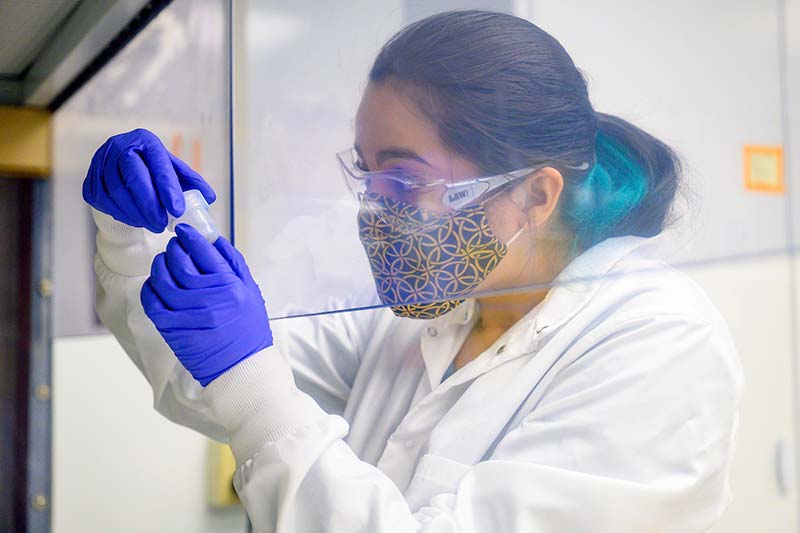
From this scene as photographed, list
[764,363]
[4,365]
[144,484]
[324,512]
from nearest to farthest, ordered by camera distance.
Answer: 1. [324,512]
2. [4,365]
3. [144,484]
4. [764,363]

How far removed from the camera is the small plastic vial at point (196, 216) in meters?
0.90

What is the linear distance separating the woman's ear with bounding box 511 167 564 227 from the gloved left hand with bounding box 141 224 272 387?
0.92 ft

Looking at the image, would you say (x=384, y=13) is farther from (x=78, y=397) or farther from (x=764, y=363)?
(x=764, y=363)

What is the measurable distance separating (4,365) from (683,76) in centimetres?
120

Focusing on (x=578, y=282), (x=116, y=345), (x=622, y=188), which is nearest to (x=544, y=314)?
(x=578, y=282)

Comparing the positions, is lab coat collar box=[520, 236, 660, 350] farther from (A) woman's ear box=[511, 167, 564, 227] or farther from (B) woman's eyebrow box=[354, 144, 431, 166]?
(B) woman's eyebrow box=[354, 144, 431, 166]

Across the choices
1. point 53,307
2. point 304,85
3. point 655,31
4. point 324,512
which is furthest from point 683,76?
point 53,307

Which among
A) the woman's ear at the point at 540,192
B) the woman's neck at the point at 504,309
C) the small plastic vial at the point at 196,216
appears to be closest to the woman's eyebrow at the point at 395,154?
the woman's ear at the point at 540,192

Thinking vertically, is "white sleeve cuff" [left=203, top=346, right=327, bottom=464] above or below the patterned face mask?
below

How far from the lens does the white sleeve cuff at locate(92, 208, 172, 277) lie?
107 centimetres

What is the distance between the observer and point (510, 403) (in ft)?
3.32

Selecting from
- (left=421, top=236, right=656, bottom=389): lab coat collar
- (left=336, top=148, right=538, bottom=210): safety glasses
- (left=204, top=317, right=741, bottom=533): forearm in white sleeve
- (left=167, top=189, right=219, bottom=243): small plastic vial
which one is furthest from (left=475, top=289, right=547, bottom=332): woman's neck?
(left=167, top=189, right=219, bottom=243): small plastic vial

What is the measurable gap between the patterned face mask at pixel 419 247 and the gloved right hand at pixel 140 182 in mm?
211

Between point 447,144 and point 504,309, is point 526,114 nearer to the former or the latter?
point 447,144
